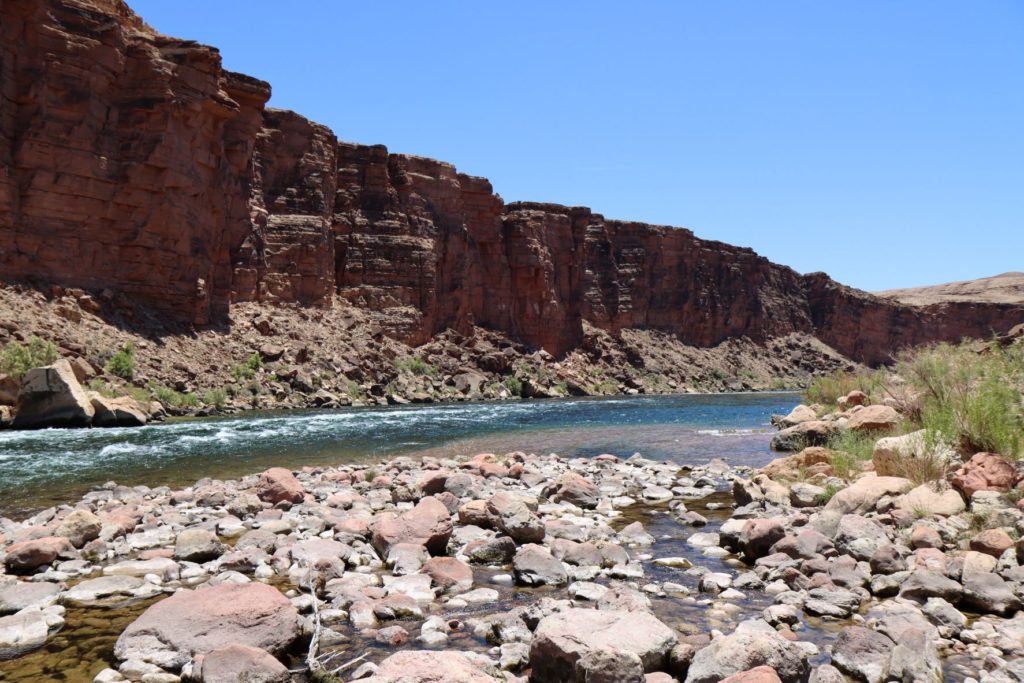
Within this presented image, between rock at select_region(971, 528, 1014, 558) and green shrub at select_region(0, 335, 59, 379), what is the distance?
27.8 metres

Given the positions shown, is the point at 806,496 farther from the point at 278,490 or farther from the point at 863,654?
the point at 278,490

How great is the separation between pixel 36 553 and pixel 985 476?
398 inches

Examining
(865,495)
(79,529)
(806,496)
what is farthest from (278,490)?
(865,495)

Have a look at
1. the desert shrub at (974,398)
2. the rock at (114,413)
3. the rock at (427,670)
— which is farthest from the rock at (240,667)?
the rock at (114,413)

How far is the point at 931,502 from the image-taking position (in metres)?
7.48

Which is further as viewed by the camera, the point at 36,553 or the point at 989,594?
the point at 36,553

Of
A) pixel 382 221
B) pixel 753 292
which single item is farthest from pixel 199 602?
pixel 753 292

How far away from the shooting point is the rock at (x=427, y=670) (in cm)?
362

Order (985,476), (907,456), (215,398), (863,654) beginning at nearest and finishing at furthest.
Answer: (863,654), (985,476), (907,456), (215,398)

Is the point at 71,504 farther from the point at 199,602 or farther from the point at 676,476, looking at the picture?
the point at 676,476

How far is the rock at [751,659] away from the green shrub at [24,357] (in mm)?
26981

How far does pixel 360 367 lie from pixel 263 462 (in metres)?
30.7

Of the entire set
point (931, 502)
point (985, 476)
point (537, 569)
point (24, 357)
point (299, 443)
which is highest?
point (24, 357)

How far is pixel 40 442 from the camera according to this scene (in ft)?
62.0
